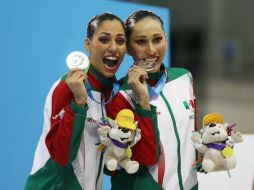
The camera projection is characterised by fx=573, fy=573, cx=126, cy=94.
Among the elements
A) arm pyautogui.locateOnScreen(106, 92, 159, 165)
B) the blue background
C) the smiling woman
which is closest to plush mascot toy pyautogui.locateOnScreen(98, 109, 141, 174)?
arm pyautogui.locateOnScreen(106, 92, 159, 165)

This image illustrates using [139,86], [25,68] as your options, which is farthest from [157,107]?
[25,68]

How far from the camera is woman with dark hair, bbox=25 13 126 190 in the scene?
1.52 metres

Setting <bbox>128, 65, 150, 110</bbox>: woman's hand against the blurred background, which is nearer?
<bbox>128, 65, 150, 110</bbox>: woman's hand

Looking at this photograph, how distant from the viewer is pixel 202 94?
7.08 meters

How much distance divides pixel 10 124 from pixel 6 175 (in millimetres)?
188

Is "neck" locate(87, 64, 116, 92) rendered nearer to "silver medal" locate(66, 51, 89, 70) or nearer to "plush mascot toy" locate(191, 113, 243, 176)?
"silver medal" locate(66, 51, 89, 70)

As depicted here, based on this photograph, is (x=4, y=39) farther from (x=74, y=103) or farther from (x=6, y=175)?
(x=74, y=103)

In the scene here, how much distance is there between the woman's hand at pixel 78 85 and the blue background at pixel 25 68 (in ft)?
2.10

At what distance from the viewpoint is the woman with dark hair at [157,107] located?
5.38 feet

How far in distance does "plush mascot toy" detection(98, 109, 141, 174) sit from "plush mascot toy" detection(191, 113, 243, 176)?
189 mm

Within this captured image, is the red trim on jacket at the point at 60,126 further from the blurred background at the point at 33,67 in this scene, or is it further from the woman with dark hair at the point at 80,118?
the blurred background at the point at 33,67

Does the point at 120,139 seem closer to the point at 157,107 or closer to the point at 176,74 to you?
the point at 157,107

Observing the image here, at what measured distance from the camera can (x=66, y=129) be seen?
4.97 ft

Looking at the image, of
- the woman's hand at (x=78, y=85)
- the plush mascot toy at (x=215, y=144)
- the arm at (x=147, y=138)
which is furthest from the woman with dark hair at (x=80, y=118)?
the plush mascot toy at (x=215, y=144)
